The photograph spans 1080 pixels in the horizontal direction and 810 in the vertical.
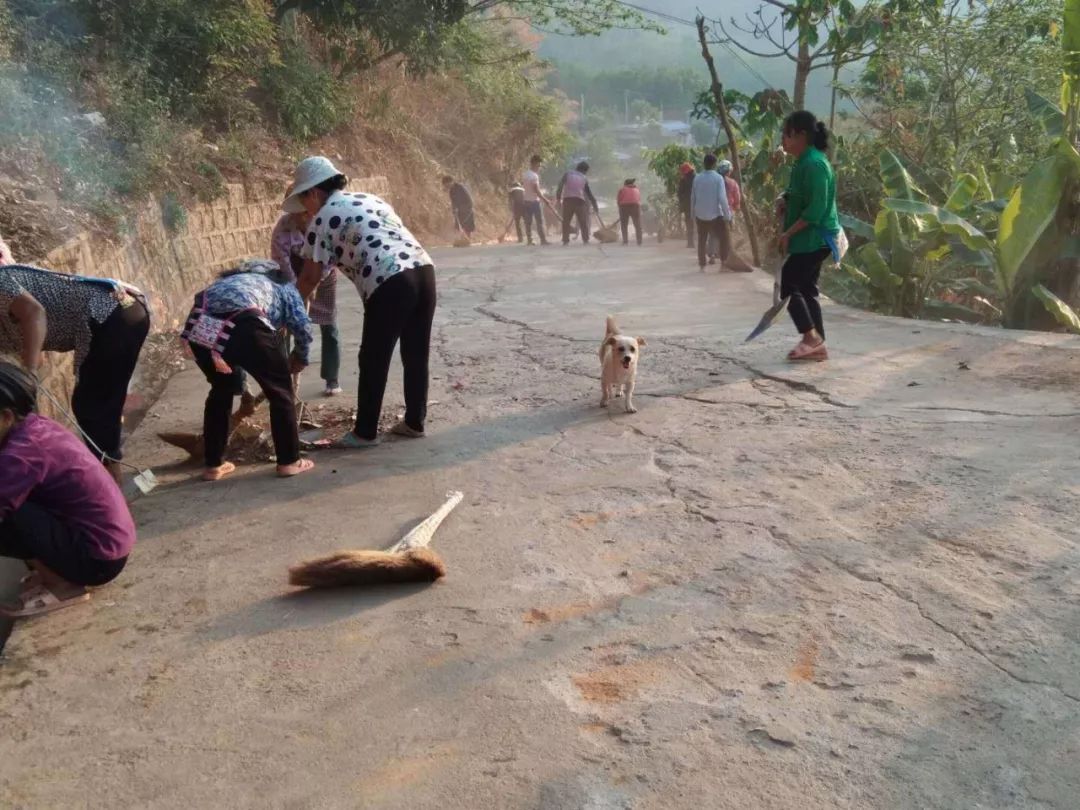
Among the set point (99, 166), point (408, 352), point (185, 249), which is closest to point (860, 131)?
point (185, 249)

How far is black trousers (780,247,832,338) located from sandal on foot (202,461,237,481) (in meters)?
3.90

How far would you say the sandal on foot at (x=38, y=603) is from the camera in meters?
3.30

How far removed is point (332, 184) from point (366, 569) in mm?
2255

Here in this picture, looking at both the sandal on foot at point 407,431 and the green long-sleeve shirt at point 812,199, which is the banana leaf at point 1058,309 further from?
the sandal on foot at point 407,431

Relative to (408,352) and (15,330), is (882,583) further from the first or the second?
(15,330)

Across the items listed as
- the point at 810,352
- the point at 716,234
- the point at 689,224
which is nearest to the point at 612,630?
the point at 810,352

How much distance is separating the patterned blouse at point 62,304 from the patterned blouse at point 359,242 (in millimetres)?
991

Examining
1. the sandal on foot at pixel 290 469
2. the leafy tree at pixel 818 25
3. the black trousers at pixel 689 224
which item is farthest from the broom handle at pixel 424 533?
the black trousers at pixel 689 224

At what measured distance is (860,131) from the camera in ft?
53.4

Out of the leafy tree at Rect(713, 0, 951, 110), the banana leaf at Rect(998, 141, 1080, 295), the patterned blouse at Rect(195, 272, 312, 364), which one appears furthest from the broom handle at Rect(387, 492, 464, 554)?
the leafy tree at Rect(713, 0, 951, 110)

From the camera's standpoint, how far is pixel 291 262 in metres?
4.99

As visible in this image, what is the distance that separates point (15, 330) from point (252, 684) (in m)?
2.09

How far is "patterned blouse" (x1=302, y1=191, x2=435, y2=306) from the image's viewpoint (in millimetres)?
4656

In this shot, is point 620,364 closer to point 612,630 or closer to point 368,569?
point 368,569
